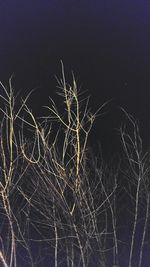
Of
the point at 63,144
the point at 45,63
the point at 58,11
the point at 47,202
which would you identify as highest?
the point at 58,11

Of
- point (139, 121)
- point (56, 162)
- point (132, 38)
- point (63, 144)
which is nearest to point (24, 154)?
point (56, 162)

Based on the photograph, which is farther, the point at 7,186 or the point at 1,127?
the point at 1,127

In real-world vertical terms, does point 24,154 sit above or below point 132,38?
below

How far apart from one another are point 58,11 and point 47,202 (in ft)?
9.80

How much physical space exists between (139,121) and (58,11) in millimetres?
2053

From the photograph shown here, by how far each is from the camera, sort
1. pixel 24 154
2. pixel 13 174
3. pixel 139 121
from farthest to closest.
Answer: pixel 139 121 < pixel 13 174 < pixel 24 154

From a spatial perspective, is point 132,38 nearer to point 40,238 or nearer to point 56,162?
point 56,162

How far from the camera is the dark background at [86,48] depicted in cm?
809

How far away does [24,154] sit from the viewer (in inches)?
267

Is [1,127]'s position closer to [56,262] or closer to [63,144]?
[63,144]

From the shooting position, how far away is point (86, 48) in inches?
Result: 322

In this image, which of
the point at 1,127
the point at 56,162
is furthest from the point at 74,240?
the point at 1,127

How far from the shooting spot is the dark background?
8094mm

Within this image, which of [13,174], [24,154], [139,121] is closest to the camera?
[24,154]
